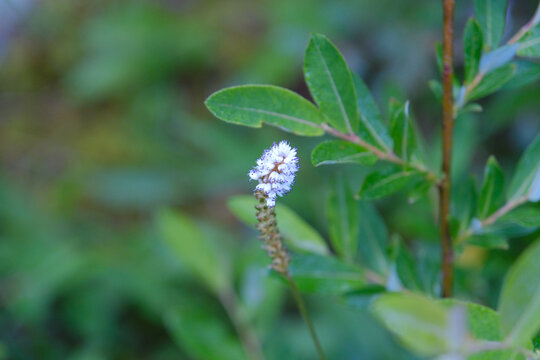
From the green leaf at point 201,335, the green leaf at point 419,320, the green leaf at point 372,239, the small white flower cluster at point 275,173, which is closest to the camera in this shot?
the green leaf at point 419,320

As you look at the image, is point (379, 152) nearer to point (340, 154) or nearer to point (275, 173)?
point (340, 154)

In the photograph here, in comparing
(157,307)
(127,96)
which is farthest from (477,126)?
(127,96)

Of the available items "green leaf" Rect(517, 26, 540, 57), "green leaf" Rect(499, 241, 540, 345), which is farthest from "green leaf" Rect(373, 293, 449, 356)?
"green leaf" Rect(517, 26, 540, 57)

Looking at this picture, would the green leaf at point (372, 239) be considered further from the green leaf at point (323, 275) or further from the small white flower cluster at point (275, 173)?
the small white flower cluster at point (275, 173)

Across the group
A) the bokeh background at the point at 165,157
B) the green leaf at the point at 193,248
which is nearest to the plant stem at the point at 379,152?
the bokeh background at the point at 165,157

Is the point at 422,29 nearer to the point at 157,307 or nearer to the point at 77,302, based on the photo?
the point at 157,307

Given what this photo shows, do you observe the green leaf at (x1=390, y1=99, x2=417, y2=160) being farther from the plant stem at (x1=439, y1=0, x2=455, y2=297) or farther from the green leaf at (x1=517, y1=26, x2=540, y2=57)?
→ the green leaf at (x1=517, y1=26, x2=540, y2=57)
